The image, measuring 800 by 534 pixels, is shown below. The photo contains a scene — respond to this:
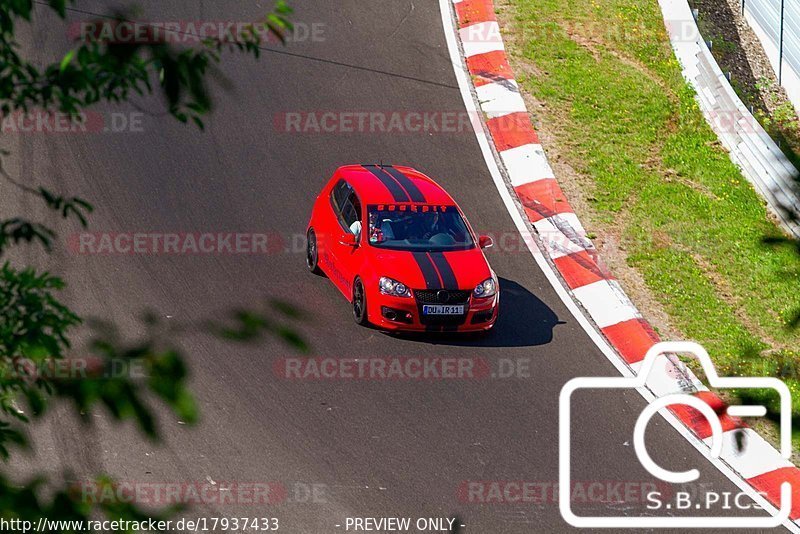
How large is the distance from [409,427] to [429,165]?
531 cm

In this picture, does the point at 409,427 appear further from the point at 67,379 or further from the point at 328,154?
the point at 67,379

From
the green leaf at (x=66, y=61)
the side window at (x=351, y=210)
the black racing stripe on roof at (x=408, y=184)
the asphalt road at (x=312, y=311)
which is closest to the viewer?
the green leaf at (x=66, y=61)

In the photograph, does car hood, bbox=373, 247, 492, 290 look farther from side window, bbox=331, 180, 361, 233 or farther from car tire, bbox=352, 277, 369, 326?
side window, bbox=331, 180, 361, 233

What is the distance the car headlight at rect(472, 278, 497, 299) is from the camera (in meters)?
12.1

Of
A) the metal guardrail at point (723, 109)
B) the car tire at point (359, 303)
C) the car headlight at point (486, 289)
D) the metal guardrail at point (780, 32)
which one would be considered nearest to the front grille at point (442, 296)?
the car headlight at point (486, 289)

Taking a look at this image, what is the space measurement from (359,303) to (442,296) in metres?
1.01

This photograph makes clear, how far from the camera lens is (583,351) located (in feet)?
40.3

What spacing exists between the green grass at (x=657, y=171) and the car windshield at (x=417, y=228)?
→ 2418 millimetres

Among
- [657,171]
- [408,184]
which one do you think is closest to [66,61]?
[408,184]

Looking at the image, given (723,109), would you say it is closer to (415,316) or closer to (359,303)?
(415,316)

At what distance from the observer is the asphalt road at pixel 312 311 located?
33.0 ft

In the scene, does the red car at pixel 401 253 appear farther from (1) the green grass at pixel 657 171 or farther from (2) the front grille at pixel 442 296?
(1) the green grass at pixel 657 171

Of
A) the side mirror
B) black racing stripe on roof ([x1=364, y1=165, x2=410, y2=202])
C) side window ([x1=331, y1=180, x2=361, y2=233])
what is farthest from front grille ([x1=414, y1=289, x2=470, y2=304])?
black racing stripe on roof ([x1=364, y1=165, x2=410, y2=202])

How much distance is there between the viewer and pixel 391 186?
520 inches
